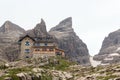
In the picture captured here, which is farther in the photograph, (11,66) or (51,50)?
(51,50)

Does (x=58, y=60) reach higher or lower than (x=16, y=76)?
higher

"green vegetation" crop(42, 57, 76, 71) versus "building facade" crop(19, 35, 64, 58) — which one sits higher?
"building facade" crop(19, 35, 64, 58)

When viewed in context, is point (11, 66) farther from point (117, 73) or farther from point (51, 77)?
point (117, 73)

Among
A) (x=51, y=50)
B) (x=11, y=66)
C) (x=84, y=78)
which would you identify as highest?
(x=51, y=50)

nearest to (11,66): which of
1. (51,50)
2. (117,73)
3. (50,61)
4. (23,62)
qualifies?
(23,62)

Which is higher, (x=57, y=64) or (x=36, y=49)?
(x=36, y=49)

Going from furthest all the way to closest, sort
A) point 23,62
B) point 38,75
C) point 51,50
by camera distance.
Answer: point 51,50
point 23,62
point 38,75

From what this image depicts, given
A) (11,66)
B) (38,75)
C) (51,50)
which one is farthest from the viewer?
(51,50)

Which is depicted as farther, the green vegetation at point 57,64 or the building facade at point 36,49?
the building facade at point 36,49

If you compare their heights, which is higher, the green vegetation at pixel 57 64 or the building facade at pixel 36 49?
the building facade at pixel 36 49

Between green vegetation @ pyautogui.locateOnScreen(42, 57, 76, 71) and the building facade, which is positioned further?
the building facade

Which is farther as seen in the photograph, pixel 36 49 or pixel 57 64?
pixel 36 49

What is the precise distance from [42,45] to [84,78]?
60.9m

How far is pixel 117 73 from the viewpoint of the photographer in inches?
3492
